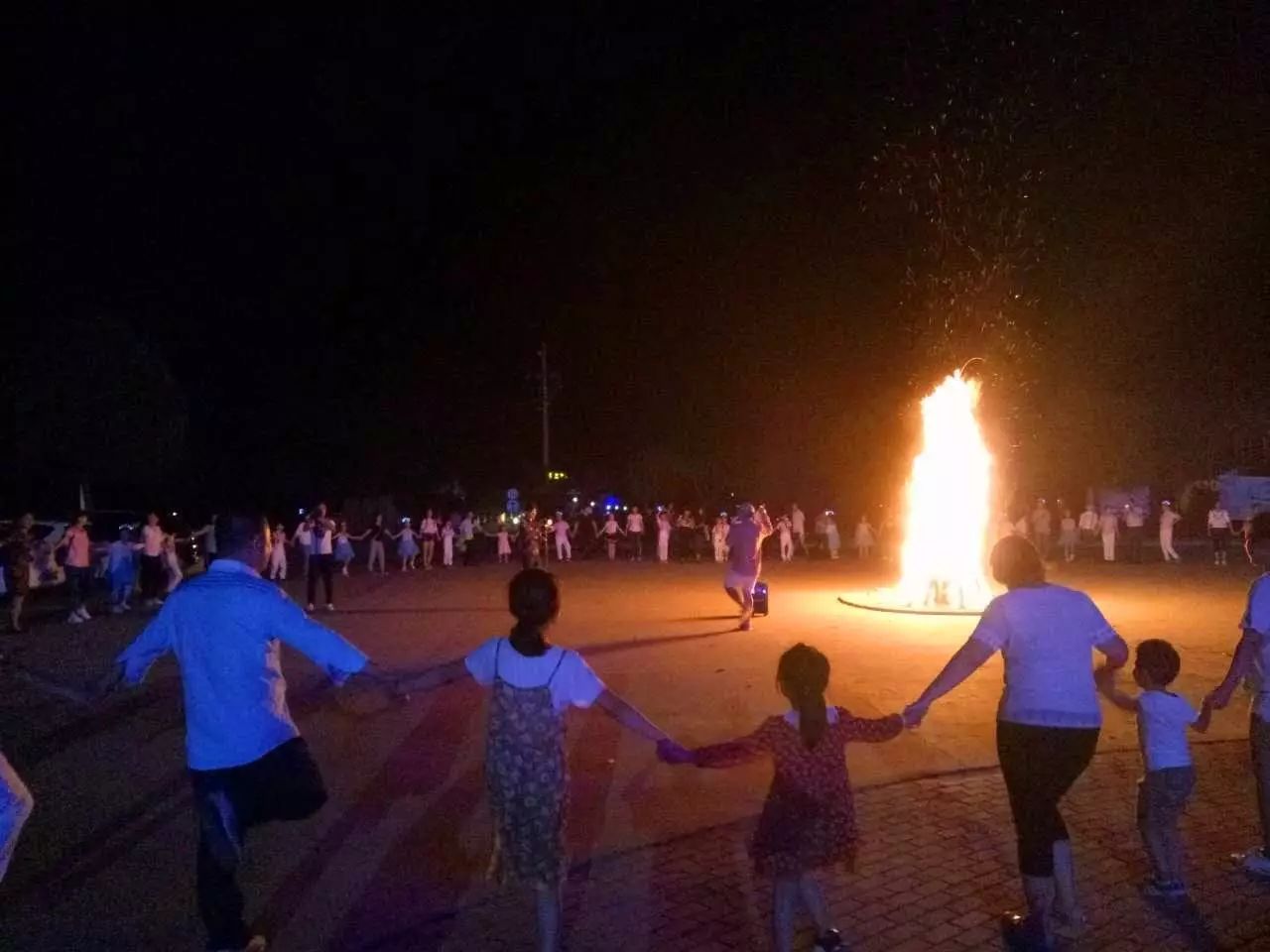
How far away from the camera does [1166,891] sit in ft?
16.8

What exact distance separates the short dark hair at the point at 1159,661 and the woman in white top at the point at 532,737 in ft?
8.98

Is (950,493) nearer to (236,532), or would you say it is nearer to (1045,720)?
(1045,720)

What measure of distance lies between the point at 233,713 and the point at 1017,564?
10.9ft

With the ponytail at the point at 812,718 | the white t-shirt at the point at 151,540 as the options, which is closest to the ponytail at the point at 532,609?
the ponytail at the point at 812,718

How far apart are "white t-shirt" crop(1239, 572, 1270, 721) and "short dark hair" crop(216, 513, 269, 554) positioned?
15.1ft

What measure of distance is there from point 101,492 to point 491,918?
45.9m

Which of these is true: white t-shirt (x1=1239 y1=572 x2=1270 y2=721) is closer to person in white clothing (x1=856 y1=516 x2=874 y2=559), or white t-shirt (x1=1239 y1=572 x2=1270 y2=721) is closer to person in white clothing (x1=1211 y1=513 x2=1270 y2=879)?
person in white clothing (x1=1211 y1=513 x2=1270 y2=879)

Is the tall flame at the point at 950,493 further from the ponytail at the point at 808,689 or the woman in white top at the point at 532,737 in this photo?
the woman in white top at the point at 532,737

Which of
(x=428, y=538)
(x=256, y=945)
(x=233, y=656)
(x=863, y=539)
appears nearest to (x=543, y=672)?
(x=233, y=656)

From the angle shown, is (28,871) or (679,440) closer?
(28,871)

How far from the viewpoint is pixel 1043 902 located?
179 inches

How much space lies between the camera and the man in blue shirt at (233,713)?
4375 mm

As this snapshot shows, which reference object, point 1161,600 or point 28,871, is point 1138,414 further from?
point 28,871

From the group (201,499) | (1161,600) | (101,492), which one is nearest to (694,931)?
(1161,600)
